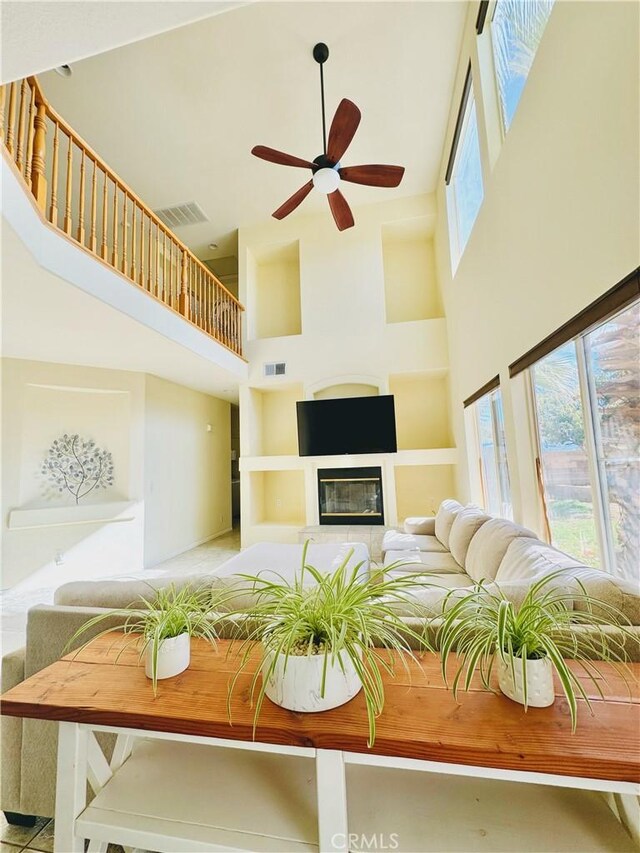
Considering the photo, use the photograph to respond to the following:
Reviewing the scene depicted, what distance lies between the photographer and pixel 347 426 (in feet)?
18.4

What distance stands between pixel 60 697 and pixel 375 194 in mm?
6591

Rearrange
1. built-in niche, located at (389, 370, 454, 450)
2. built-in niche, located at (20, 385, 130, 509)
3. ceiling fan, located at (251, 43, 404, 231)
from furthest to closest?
built-in niche, located at (389, 370, 454, 450) < built-in niche, located at (20, 385, 130, 509) < ceiling fan, located at (251, 43, 404, 231)

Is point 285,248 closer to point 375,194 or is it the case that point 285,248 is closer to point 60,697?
point 375,194

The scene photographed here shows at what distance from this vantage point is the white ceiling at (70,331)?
103 inches

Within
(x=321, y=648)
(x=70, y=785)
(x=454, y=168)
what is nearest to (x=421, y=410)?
(x=454, y=168)

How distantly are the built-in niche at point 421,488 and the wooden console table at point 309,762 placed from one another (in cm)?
482

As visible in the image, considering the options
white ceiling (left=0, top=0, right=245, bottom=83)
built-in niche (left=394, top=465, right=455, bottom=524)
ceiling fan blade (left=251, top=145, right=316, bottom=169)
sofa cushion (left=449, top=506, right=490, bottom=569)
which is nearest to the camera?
white ceiling (left=0, top=0, right=245, bottom=83)

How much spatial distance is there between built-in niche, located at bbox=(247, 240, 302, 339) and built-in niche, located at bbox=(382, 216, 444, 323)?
162cm

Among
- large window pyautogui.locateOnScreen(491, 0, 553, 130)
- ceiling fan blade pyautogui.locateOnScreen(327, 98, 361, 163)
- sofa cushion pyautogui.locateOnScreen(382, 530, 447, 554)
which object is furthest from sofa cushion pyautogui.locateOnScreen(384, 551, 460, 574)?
ceiling fan blade pyautogui.locateOnScreen(327, 98, 361, 163)

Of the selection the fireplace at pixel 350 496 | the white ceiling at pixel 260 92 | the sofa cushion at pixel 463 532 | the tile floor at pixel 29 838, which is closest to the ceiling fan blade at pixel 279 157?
the white ceiling at pixel 260 92

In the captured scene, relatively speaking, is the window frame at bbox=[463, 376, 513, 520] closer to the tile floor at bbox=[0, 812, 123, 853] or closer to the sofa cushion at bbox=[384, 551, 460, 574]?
the sofa cushion at bbox=[384, 551, 460, 574]

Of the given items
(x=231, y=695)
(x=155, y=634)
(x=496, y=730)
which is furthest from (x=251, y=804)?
(x=496, y=730)

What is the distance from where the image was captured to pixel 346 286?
6.02 m

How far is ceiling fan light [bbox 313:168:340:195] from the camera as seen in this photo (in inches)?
134
